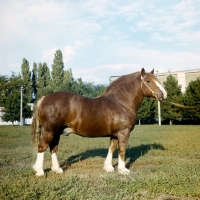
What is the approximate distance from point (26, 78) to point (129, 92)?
61621mm

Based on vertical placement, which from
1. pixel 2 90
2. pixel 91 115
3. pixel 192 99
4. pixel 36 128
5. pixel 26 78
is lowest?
pixel 36 128

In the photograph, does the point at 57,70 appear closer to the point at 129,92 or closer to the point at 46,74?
the point at 46,74

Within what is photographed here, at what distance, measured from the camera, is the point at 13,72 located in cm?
5747

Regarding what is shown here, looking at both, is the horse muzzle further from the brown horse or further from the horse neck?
the horse neck

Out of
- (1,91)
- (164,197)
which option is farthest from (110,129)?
(1,91)

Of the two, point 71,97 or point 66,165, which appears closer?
point 71,97

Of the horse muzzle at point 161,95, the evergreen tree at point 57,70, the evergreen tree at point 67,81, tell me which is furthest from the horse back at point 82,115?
the evergreen tree at point 57,70

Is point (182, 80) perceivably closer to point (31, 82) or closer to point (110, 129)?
point (31, 82)

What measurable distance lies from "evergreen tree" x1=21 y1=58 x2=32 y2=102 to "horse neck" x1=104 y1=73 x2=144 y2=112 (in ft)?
196

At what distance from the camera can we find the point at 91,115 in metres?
6.77

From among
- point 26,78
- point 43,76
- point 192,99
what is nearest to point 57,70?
point 43,76

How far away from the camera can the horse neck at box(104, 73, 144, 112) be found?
724 centimetres

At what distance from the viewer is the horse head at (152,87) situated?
6.98m

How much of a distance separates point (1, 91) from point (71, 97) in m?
41.9
